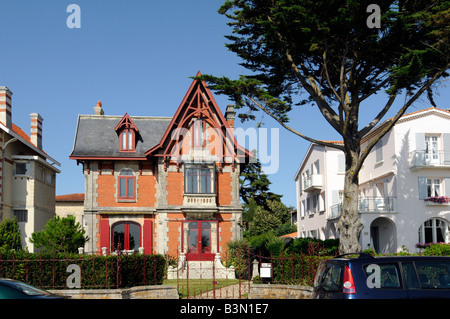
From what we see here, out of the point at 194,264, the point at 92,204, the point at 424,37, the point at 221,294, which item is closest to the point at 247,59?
the point at 424,37

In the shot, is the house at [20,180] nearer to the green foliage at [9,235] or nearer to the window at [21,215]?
the window at [21,215]

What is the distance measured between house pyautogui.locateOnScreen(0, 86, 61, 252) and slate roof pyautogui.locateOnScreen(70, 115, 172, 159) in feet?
11.3

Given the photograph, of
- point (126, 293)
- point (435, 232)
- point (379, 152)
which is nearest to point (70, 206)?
point (379, 152)

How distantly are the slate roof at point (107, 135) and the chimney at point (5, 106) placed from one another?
4.64 metres

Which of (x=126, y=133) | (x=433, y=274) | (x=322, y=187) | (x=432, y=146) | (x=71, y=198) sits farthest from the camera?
(x=71, y=198)

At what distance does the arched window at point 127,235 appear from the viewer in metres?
33.9

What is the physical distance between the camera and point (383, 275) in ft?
30.7

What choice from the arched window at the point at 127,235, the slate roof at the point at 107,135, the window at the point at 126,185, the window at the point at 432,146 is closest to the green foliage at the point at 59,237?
the arched window at the point at 127,235

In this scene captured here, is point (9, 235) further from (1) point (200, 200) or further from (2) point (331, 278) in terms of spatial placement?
(2) point (331, 278)

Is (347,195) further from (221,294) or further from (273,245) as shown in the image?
(273,245)

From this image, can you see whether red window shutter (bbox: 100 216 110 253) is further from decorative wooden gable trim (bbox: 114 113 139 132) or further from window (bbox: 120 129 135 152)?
decorative wooden gable trim (bbox: 114 113 139 132)

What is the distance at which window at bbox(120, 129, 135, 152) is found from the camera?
114ft

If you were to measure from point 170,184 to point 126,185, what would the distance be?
3140 millimetres
